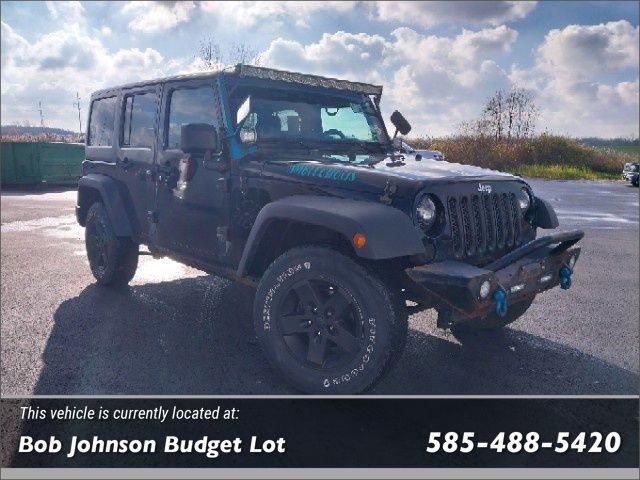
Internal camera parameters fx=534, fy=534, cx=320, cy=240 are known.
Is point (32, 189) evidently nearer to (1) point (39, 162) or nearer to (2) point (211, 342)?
(1) point (39, 162)

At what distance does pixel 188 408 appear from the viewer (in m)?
3.13

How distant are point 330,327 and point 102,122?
152 inches

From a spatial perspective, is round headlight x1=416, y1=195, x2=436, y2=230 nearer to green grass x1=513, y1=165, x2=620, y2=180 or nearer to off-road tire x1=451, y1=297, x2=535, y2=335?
off-road tire x1=451, y1=297, x2=535, y2=335

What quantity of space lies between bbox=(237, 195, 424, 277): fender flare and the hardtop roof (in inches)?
48.0

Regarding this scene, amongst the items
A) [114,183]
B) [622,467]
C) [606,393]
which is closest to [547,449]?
[622,467]

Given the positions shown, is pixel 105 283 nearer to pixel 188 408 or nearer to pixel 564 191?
pixel 188 408

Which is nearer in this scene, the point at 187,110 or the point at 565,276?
the point at 565,276

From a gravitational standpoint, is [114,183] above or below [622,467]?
above

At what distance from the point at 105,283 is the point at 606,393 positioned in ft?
15.3

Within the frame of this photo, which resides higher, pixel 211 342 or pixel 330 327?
pixel 330 327

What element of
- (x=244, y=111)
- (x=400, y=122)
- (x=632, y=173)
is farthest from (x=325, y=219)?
(x=632, y=173)

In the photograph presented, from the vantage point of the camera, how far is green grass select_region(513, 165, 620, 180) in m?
30.4

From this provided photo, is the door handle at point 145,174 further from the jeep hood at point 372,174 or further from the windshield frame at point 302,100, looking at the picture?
the jeep hood at point 372,174

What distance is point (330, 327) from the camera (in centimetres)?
327
